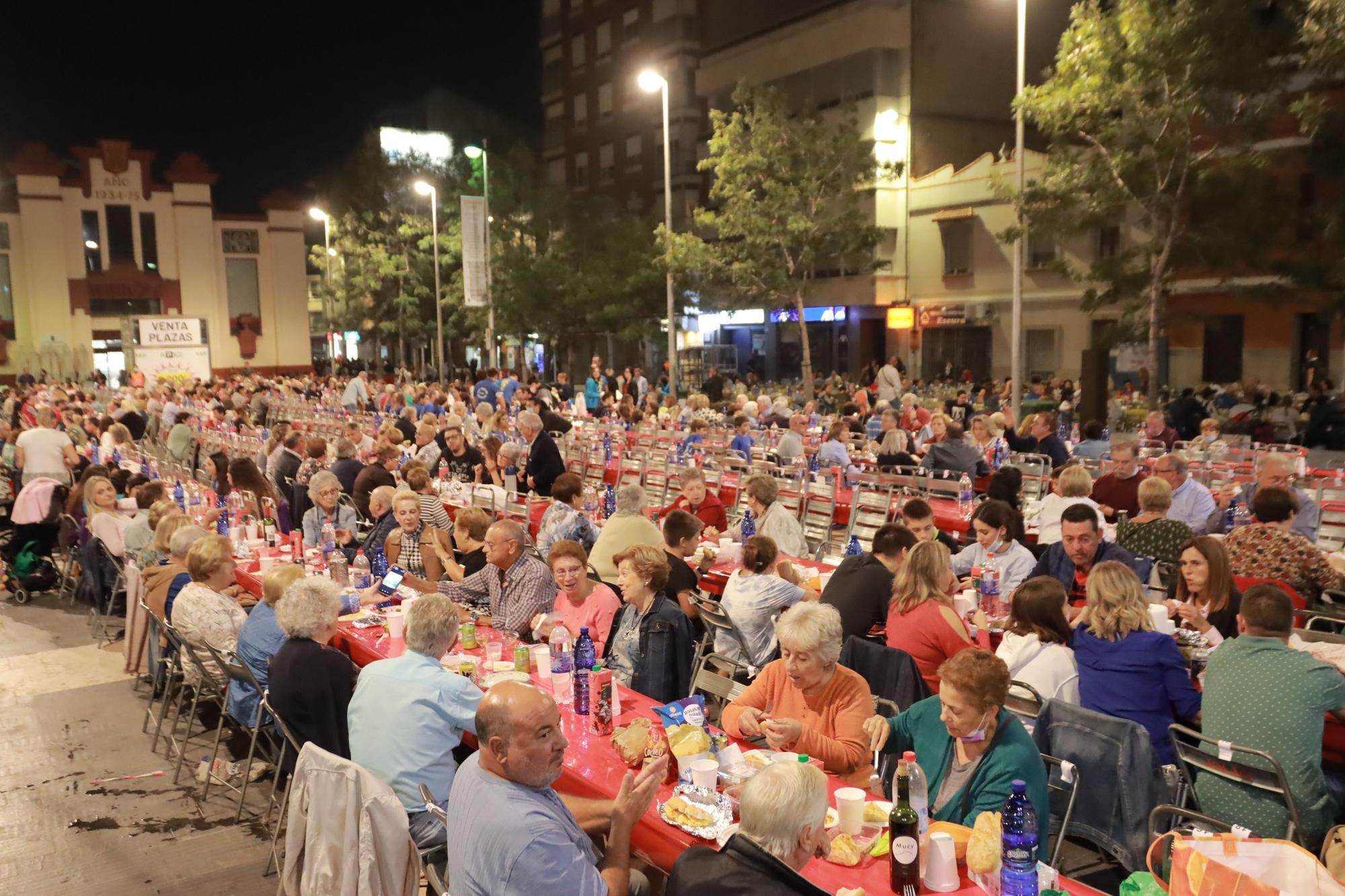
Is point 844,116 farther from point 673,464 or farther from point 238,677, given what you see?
point 238,677

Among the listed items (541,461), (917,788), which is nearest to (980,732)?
(917,788)

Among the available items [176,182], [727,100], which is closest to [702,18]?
[727,100]

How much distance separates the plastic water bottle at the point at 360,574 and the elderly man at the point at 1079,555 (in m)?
4.50

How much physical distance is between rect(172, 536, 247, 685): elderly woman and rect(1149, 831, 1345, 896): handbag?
17.0ft

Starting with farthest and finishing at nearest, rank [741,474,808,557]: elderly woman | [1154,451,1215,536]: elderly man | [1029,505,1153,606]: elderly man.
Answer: [1154,451,1215,536]: elderly man → [741,474,808,557]: elderly woman → [1029,505,1153,606]: elderly man

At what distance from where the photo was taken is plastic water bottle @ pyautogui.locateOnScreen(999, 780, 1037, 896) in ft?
9.86

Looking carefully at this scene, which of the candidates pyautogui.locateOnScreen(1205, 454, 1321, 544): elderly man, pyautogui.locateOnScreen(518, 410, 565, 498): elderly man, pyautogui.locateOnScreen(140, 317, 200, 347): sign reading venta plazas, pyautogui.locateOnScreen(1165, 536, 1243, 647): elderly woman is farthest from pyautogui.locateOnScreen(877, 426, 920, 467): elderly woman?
pyautogui.locateOnScreen(140, 317, 200, 347): sign reading venta plazas

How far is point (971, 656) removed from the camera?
11.8 feet

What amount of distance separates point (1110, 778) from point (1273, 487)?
11.4 feet

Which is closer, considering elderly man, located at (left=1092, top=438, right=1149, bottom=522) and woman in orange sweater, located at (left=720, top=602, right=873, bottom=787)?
woman in orange sweater, located at (left=720, top=602, right=873, bottom=787)

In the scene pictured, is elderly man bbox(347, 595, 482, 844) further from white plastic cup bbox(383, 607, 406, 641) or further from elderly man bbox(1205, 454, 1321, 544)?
elderly man bbox(1205, 454, 1321, 544)

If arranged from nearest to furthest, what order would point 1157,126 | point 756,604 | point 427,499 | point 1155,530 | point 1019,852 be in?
point 1019,852
point 756,604
point 1155,530
point 427,499
point 1157,126

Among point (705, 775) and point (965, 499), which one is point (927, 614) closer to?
point (705, 775)

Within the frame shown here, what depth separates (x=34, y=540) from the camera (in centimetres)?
1104
